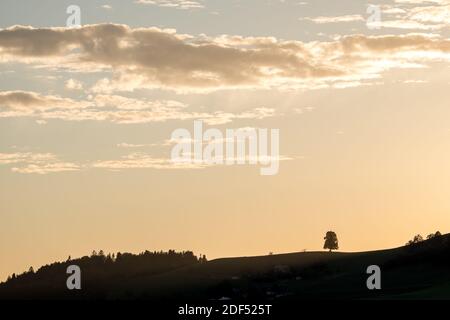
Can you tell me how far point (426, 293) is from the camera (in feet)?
628
